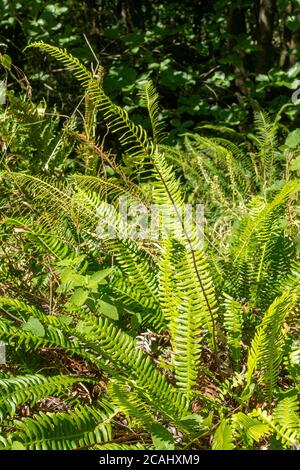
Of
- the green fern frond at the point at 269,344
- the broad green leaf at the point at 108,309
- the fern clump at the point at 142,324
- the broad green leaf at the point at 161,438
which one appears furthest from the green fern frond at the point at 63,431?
the green fern frond at the point at 269,344

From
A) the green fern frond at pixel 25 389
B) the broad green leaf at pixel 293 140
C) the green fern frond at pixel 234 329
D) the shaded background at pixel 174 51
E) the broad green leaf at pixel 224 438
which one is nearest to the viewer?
the broad green leaf at pixel 224 438

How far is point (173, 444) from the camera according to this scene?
146 centimetres

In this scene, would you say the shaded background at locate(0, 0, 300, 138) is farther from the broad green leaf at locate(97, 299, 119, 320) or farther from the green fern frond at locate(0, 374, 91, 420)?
the green fern frond at locate(0, 374, 91, 420)

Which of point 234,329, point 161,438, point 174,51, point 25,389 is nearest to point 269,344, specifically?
point 234,329

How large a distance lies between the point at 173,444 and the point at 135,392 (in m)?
0.20

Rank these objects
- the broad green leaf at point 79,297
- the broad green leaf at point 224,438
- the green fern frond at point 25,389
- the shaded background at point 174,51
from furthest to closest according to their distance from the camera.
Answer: the shaded background at point 174,51, the broad green leaf at point 79,297, the green fern frond at point 25,389, the broad green leaf at point 224,438

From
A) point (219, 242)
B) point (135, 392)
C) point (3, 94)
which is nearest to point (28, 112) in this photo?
point (3, 94)

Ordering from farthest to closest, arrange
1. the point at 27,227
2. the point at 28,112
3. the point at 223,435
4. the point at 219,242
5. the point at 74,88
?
the point at 74,88 < the point at 28,112 < the point at 219,242 < the point at 27,227 < the point at 223,435

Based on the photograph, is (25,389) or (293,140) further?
(293,140)

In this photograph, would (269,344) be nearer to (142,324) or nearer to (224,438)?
(224,438)

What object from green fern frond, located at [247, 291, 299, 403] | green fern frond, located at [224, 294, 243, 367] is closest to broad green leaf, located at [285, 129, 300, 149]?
green fern frond, located at [224, 294, 243, 367]

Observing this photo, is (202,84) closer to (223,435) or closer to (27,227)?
(27,227)

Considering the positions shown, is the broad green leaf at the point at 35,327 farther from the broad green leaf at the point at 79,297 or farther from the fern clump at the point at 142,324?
the broad green leaf at the point at 79,297

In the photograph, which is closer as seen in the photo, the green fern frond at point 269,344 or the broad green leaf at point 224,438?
the broad green leaf at point 224,438
